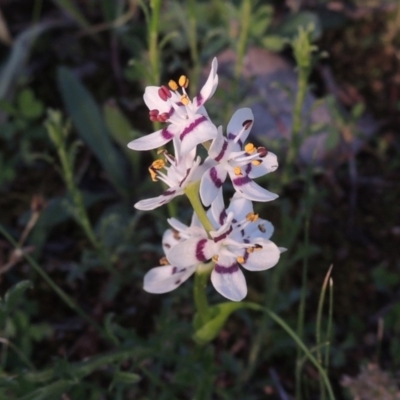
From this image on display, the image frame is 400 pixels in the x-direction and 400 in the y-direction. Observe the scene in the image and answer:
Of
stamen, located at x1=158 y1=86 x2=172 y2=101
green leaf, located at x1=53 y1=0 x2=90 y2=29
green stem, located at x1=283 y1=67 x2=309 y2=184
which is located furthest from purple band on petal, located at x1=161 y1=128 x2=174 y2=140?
green leaf, located at x1=53 y1=0 x2=90 y2=29

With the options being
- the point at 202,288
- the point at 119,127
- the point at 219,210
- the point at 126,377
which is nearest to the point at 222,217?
the point at 219,210

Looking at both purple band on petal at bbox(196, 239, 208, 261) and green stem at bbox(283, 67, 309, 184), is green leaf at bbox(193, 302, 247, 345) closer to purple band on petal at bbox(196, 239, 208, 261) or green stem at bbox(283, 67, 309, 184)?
purple band on petal at bbox(196, 239, 208, 261)

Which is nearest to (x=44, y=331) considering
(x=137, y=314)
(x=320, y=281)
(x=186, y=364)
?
(x=137, y=314)

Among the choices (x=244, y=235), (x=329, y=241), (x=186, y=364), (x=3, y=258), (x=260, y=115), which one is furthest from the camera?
(x=260, y=115)

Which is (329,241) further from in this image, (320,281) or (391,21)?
(391,21)

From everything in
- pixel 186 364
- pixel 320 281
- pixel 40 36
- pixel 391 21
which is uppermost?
pixel 40 36

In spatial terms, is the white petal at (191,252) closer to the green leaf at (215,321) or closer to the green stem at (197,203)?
the green stem at (197,203)

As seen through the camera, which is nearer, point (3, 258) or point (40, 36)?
point (3, 258)
